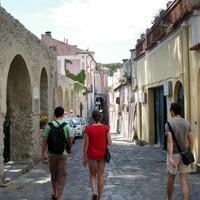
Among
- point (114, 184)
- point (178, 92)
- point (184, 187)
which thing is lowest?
point (114, 184)

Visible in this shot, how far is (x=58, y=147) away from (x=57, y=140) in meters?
0.13

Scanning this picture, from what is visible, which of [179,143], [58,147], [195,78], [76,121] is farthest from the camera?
[76,121]

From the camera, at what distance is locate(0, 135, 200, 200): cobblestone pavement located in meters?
9.05

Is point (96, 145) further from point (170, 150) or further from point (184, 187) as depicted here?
point (184, 187)

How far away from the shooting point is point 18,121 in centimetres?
1442

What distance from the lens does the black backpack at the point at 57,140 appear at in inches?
321

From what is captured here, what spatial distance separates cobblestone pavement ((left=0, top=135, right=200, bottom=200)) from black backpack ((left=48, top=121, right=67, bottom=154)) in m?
1.18

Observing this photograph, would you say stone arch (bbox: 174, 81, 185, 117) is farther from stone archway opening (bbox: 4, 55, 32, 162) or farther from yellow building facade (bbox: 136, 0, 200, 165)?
stone archway opening (bbox: 4, 55, 32, 162)

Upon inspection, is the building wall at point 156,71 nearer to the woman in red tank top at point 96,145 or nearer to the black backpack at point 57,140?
the woman in red tank top at point 96,145

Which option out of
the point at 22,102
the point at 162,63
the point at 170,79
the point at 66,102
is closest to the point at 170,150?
the point at 22,102

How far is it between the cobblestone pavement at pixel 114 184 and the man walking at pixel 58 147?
2.17 feet

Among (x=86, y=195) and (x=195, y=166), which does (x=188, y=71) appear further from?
(x=86, y=195)

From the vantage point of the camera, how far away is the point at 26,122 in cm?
1443

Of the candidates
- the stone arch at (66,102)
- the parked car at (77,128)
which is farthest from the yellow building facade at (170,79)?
the stone arch at (66,102)
